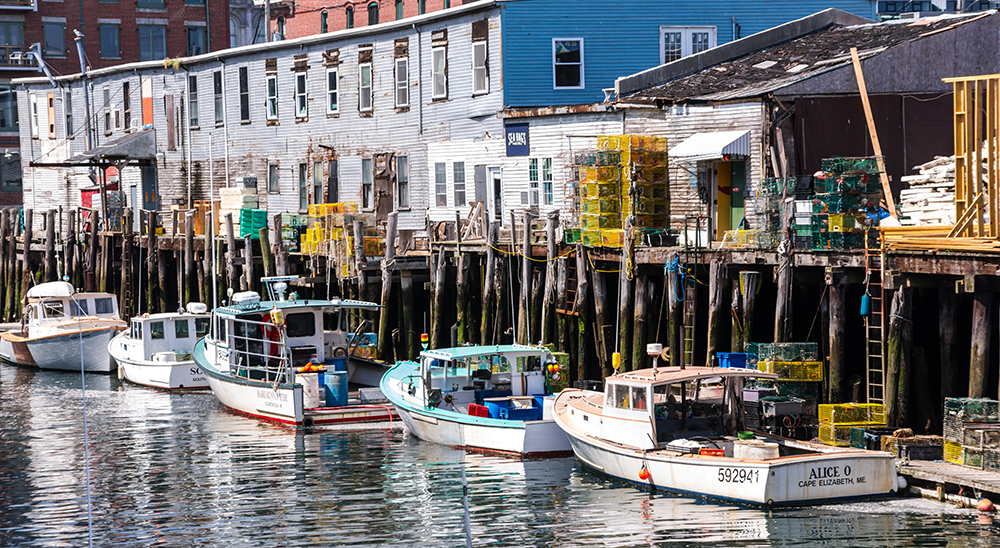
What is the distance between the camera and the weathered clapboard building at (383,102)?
37.4 meters

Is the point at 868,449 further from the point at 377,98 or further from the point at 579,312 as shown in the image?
the point at 377,98

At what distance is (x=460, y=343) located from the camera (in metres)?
31.8

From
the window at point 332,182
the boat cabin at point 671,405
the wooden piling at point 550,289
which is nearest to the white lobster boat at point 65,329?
the window at point 332,182

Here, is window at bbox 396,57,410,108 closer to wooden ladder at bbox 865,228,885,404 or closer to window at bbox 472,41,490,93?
window at bbox 472,41,490,93

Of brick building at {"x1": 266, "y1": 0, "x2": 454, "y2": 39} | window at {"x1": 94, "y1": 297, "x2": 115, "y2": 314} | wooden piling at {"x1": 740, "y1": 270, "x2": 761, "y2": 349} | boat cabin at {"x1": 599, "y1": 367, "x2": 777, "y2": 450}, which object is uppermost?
brick building at {"x1": 266, "y1": 0, "x2": 454, "y2": 39}

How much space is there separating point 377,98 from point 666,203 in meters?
14.8

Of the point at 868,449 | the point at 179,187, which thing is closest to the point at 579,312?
the point at 868,449

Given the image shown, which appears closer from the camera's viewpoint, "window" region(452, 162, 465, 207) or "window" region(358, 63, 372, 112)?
"window" region(452, 162, 465, 207)

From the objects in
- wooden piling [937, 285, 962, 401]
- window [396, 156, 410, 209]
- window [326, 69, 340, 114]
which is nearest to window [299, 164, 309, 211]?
window [326, 69, 340, 114]

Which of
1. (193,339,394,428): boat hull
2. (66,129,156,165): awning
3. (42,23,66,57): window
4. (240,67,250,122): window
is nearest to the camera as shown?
(193,339,394,428): boat hull

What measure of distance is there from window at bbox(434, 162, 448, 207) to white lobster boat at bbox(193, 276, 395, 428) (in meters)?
9.16

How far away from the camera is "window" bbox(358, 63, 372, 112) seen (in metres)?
43.0

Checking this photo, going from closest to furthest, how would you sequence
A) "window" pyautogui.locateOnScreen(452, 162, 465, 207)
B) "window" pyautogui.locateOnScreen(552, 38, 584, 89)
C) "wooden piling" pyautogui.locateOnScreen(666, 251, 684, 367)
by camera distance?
"wooden piling" pyautogui.locateOnScreen(666, 251, 684, 367)
"window" pyautogui.locateOnScreen(552, 38, 584, 89)
"window" pyautogui.locateOnScreen(452, 162, 465, 207)

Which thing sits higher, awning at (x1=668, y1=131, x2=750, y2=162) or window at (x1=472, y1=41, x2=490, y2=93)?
window at (x1=472, y1=41, x2=490, y2=93)
